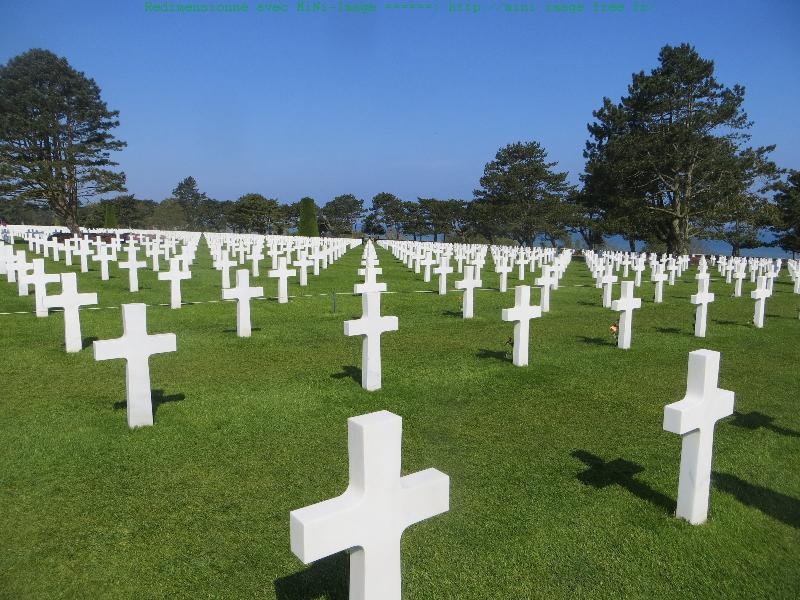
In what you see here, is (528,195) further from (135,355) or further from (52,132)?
(135,355)

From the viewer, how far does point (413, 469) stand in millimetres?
4258

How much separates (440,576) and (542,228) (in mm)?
52732

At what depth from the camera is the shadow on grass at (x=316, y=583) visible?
2814 mm

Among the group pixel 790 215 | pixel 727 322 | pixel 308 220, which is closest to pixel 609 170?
pixel 790 215

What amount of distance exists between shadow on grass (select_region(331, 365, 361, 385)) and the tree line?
2990 centimetres

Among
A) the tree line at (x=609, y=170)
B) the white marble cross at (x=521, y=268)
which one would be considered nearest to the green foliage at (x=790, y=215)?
the tree line at (x=609, y=170)

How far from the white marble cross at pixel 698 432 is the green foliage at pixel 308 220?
2204 inches

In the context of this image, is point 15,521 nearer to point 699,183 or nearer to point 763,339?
point 763,339

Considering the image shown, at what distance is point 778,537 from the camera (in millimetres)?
3369

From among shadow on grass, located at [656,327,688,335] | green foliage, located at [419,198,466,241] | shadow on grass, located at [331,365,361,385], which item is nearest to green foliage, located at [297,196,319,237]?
green foliage, located at [419,198,466,241]

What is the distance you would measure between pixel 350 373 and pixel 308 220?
5370cm

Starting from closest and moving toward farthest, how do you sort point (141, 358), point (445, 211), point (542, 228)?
1. point (141, 358)
2. point (542, 228)
3. point (445, 211)

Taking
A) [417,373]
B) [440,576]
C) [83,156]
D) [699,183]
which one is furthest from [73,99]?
[440,576]

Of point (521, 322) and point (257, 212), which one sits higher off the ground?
point (257, 212)
